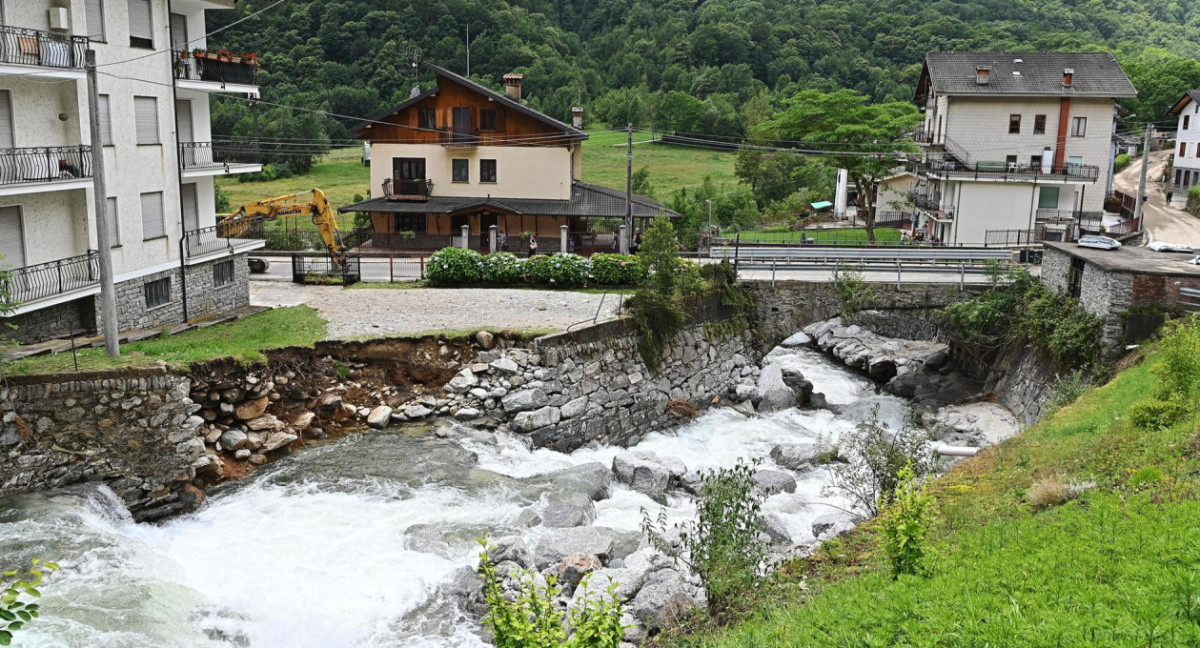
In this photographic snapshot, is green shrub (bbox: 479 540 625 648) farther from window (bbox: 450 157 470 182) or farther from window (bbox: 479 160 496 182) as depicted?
window (bbox: 450 157 470 182)

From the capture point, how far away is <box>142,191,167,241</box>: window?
→ 81.2ft

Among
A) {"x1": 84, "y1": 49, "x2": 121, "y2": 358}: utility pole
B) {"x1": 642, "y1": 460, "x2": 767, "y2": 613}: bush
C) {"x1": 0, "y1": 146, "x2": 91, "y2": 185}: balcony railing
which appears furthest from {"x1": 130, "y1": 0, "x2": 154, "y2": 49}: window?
{"x1": 642, "y1": 460, "x2": 767, "y2": 613}: bush

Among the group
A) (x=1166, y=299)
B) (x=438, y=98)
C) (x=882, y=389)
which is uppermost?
(x=438, y=98)

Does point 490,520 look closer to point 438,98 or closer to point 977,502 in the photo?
point 977,502

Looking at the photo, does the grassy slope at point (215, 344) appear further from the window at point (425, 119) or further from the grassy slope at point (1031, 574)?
the window at point (425, 119)

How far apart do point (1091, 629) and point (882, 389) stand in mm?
26032

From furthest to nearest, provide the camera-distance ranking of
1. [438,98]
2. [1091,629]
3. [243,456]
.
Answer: [438,98]
[243,456]
[1091,629]

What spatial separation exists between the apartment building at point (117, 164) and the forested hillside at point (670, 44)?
50.4m

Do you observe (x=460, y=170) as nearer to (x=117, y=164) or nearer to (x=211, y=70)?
(x=211, y=70)

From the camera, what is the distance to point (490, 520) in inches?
728

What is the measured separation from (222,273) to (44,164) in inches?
292

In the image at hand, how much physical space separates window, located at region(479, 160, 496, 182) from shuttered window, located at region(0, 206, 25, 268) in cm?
2659

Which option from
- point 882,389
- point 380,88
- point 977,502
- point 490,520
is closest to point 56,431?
point 490,520

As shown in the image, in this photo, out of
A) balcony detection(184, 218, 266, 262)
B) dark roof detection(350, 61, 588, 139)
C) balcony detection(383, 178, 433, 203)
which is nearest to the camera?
balcony detection(184, 218, 266, 262)
